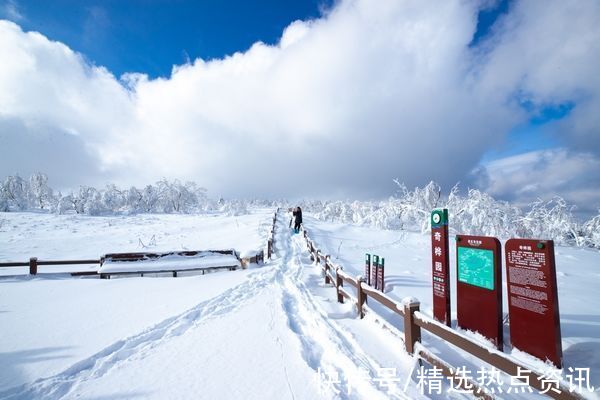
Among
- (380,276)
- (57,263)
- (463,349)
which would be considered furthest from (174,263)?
(463,349)

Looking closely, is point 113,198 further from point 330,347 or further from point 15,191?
point 330,347

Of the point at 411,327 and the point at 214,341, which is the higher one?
the point at 411,327

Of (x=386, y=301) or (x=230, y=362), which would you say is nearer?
(x=230, y=362)

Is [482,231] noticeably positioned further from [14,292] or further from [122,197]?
[122,197]

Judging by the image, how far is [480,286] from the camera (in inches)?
191

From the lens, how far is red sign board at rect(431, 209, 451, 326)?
5.38 meters

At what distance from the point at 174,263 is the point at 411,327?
10200 millimetres

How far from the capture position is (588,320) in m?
5.80

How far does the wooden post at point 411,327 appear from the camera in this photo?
4074mm

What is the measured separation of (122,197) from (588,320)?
90.7 meters

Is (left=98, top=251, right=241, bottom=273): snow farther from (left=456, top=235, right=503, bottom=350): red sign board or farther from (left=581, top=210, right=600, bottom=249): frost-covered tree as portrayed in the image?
(left=581, top=210, right=600, bottom=249): frost-covered tree

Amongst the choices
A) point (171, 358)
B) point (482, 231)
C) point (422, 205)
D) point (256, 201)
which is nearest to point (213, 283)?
point (171, 358)

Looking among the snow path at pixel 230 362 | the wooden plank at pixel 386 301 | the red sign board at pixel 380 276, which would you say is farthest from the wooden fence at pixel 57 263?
the wooden plank at pixel 386 301

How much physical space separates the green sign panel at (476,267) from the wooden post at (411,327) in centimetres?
157
